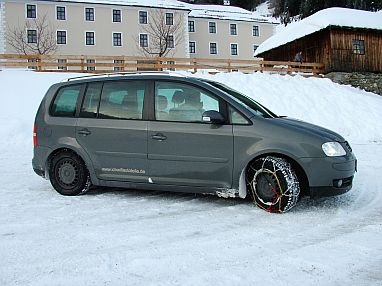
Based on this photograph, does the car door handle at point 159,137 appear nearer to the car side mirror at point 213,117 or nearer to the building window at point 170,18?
the car side mirror at point 213,117

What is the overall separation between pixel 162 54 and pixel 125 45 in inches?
218

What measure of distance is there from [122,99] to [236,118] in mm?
1686

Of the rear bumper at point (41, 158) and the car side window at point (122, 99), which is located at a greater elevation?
the car side window at point (122, 99)

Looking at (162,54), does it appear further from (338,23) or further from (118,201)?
(118,201)

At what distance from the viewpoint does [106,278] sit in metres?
2.92

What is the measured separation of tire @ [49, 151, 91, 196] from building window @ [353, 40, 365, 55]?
27.5 m

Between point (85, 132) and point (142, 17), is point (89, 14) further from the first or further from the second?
point (85, 132)

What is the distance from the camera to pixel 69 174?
5684mm

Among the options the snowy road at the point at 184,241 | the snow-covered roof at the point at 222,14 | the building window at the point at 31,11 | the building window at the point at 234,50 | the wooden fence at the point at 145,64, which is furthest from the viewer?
the building window at the point at 234,50

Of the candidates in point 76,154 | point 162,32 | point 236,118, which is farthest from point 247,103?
point 162,32

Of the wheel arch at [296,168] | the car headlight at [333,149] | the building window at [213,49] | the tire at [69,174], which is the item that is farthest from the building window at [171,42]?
the car headlight at [333,149]

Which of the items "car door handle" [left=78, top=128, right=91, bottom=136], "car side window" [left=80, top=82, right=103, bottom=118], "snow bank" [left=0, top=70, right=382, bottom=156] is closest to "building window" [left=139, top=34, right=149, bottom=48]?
"snow bank" [left=0, top=70, right=382, bottom=156]

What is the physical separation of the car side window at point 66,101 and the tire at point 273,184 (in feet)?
9.25

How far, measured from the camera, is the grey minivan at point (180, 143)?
462 centimetres
